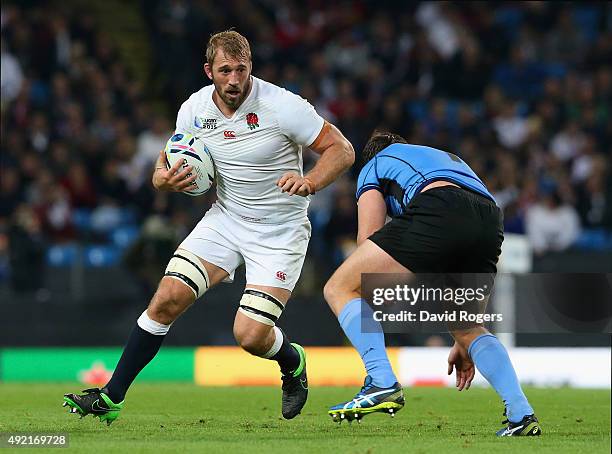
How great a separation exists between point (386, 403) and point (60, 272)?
27.6 ft

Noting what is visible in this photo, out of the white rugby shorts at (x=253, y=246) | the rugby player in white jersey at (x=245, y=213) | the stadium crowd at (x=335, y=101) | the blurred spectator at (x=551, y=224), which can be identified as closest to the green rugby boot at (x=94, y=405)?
the rugby player in white jersey at (x=245, y=213)

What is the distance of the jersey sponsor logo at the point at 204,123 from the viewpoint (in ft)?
25.0

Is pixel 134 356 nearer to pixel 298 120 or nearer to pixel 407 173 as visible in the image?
pixel 298 120

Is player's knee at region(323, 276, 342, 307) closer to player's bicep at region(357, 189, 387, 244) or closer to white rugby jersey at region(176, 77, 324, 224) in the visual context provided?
player's bicep at region(357, 189, 387, 244)

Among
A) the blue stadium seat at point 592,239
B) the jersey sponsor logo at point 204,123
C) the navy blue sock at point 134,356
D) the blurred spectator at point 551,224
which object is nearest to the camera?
the navy blue sock at point 134,356

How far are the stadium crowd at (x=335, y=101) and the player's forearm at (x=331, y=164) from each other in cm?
696

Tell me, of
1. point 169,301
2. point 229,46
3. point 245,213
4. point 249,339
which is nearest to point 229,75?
point 229,46

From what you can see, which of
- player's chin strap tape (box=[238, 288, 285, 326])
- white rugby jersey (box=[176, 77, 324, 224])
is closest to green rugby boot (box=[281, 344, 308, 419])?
player's chin strap tape (box=[238, 288, 285, 326])

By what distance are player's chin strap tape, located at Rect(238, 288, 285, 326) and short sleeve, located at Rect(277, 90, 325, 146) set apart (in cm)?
99

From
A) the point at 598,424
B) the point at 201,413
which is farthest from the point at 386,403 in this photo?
the point at 201,413

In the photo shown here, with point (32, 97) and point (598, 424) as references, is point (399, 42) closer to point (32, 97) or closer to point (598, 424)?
point (32, 97)

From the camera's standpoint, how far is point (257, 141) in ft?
24.9

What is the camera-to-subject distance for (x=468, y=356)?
22.7 ft

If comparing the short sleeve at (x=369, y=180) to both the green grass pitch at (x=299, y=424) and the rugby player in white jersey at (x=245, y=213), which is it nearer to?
the rugby player in white jersey at (x=245, y=213)
